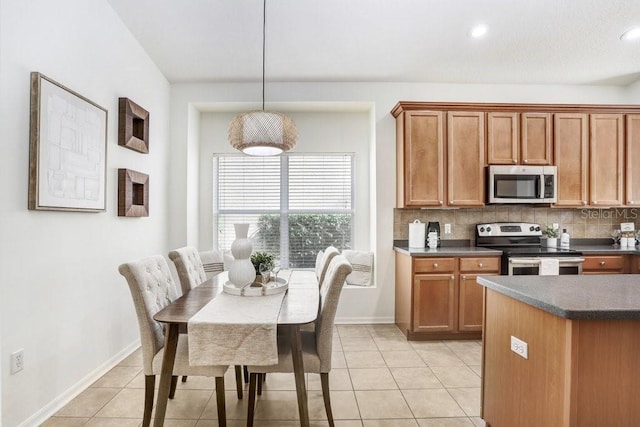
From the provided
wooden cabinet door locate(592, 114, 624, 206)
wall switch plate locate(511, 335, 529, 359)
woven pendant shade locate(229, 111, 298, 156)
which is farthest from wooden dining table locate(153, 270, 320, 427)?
wooden cabinet door locate(592, 114, 624, 206)

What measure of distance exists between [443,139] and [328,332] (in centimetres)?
Result: 258

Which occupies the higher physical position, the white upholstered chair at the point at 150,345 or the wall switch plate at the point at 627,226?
the wall switch plate at the point at 627,226

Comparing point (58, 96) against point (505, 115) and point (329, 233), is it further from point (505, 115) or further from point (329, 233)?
point (505, 115)

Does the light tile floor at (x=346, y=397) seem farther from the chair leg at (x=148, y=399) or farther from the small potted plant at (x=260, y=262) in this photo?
the small potted plant at (x=260, y=262)

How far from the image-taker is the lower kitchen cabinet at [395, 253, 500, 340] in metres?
3.41

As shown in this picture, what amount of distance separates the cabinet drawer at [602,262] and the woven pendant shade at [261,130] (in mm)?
3233

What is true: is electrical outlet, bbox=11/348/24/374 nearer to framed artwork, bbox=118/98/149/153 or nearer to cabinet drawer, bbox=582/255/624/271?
framed artwork, bbox=118/98/149/153

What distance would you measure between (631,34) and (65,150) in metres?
4.57

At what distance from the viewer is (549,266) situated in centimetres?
337

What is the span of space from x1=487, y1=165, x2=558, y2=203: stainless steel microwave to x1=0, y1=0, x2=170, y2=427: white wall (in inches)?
141

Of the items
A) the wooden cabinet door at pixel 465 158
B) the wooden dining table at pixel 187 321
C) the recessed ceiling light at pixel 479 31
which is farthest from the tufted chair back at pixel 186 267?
the recessed ceiling light at pixel 479 31

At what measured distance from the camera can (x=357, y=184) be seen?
14.3 ft

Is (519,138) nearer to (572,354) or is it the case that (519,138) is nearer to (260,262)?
(572,354)

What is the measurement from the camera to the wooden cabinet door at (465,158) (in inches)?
143
